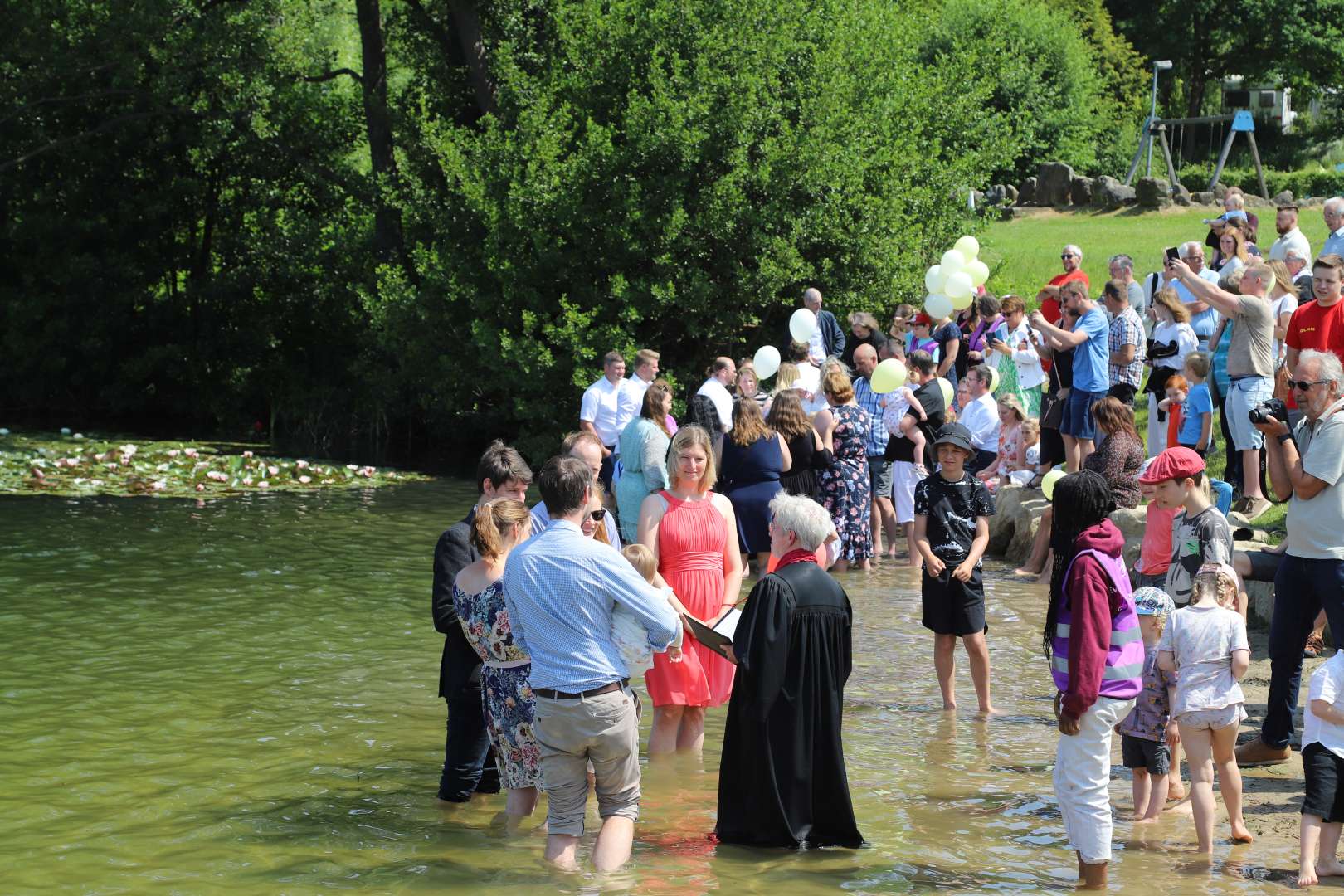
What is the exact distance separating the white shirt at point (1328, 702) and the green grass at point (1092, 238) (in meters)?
18.6

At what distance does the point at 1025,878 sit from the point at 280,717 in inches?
197

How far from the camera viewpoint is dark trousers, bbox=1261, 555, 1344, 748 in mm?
7129

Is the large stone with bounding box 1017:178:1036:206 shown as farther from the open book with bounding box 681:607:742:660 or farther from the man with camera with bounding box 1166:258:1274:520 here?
the open book with bounding box 681:607:742:660

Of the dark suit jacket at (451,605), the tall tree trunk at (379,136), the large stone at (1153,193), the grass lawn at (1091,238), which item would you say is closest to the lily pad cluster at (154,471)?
the tall tree trunk at (379,136)

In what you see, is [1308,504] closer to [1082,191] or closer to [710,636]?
→ [710,636]

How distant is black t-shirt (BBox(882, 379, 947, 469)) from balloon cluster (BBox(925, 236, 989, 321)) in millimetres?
2132

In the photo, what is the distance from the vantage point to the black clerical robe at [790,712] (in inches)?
251

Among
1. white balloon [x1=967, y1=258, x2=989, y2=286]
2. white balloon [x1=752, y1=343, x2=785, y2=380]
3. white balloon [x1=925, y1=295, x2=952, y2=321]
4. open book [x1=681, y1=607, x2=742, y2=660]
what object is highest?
white balloon [x1=967, y1=258, x2=989, y2=286]

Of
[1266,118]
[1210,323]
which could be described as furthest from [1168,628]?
[1266,118]

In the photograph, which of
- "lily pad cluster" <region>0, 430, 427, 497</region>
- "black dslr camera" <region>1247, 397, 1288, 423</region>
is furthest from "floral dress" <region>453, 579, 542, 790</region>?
"lily pad cluster" <region>0, 430, 427, 497</region>

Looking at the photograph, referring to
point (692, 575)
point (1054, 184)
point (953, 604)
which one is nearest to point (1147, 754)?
point (953, 604)

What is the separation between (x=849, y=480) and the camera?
43.3 ft

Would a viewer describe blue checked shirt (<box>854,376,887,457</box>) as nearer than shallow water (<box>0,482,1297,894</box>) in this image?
No

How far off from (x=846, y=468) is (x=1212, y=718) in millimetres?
6948
